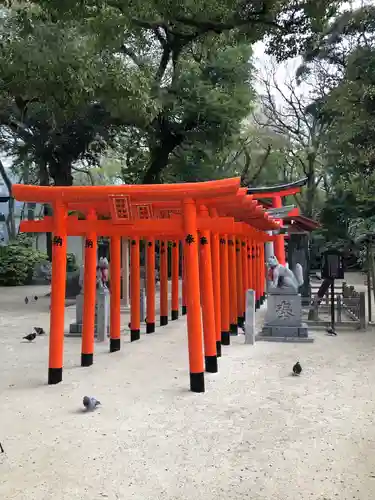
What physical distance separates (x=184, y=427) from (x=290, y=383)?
7.31ft

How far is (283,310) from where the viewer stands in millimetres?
10570

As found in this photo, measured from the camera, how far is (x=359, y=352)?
9078 mm

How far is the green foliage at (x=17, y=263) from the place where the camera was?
25.7m

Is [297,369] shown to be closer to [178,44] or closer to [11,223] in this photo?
[178,44]

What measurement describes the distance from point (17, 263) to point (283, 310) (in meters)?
18.8

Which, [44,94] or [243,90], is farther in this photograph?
[243,90]

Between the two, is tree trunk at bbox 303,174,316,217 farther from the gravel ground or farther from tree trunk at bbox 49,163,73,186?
the gravel ground

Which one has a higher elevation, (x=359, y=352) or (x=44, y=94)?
(x=44, y=94)

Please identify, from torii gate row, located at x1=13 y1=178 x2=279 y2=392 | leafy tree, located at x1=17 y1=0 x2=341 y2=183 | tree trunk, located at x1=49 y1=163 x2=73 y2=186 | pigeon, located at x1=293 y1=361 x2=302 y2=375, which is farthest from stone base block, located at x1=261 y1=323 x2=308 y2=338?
tree trunk, located at x1=49 y1=163 x2=73 y2=186

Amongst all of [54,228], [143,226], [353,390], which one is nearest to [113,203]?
[143,226]

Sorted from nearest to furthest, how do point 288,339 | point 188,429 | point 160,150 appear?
1. point 188,429
2. point 288,339
3. point 160,150

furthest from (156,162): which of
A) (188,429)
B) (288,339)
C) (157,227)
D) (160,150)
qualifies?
(188,429)

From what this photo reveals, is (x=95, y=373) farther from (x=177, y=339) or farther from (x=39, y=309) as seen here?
(x=39, y=309)

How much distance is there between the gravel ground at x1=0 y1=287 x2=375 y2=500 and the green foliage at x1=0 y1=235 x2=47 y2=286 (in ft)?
58.1
